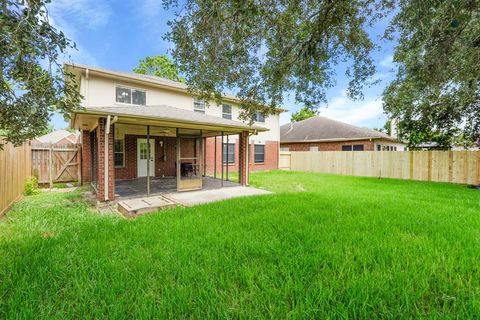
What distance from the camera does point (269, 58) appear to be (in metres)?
6.10

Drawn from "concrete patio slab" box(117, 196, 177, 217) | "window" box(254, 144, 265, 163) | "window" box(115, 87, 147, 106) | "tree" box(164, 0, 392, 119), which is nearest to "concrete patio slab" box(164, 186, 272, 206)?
"concrete patio slab" box(117, 196, 177, 217)

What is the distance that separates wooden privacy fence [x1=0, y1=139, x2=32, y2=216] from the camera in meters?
5.66

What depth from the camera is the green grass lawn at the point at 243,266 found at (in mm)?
2281

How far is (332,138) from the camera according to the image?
65.8 ft

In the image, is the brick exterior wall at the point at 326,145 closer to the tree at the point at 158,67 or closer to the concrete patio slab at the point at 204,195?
the concrete patio slab at the point at 204,195

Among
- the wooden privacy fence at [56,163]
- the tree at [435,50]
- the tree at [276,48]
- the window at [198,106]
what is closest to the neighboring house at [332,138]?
the tree at [435,50]

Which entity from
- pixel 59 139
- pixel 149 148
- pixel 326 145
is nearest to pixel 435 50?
pixel 149 148

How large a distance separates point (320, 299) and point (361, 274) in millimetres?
775

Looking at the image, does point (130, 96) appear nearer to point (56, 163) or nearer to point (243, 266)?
point (56, 163)

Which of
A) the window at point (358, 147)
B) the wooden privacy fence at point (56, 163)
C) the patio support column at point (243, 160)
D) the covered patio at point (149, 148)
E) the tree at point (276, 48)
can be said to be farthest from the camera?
the window at point (358, 147)

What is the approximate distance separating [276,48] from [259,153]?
41.3 feet

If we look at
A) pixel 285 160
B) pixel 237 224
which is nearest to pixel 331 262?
pixel 237 224

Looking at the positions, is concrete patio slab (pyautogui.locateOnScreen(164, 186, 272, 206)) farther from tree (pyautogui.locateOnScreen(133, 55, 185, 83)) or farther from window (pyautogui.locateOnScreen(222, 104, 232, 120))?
tree (pyautogui.locateOnScreen(133, 55, 185, 83))

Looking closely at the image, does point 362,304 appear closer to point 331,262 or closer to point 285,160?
point 331,262
